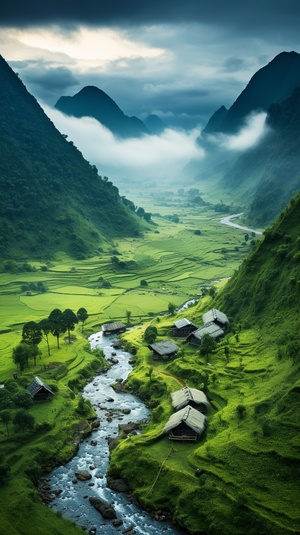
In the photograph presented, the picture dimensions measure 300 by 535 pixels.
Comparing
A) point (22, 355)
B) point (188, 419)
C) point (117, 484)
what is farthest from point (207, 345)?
point (117, 484)

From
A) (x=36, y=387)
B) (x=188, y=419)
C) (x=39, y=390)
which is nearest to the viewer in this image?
(x=188, y=419)

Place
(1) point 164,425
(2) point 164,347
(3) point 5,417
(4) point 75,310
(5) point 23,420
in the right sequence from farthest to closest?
(4) point 75,310 < (2) point 164,347 < (1) point 164,425 < (3) point 5,417 < (5) point 23,420

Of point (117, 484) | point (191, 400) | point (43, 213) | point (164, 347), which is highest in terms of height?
point (43, 213)

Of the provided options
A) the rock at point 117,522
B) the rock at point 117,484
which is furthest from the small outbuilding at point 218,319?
the rock at point 117,522

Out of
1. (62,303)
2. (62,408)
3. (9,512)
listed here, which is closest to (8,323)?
(62,303)

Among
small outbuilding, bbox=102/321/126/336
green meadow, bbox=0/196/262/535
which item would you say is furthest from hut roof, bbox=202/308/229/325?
small outbuilding, bbox=102/321/126/336

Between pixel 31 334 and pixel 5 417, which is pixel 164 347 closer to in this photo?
pixel 31 334

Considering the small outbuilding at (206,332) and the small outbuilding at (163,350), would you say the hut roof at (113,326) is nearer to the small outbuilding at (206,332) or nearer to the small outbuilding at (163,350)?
the small outbuilding at (163,350)
